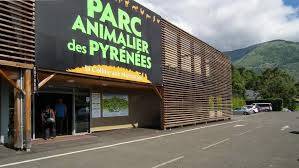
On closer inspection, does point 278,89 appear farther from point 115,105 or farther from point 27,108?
point 27,108

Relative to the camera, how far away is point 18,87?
13773 mm

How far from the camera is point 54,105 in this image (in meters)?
19.2

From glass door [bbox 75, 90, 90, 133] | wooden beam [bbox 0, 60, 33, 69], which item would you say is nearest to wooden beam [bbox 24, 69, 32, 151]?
wooden beam [bbox 0, 60, 33, 69]

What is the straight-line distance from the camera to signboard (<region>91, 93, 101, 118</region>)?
2214cm

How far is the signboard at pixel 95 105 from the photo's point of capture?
22.1 meters

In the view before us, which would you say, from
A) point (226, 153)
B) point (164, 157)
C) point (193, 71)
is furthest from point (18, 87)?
point (193, 71)

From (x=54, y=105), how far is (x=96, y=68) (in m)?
2.80

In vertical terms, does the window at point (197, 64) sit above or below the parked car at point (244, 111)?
above

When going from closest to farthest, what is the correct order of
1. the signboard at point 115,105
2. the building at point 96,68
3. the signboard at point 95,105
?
the building at point 96,68, the signboard at point 95,105, the signboard at point 115,105

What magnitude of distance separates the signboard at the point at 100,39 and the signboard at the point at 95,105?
243 cm

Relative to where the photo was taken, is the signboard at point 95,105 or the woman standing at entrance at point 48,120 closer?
the woman standing at entrance at point 48,120

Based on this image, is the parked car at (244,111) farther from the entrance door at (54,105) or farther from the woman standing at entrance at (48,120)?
the woman standing at entrance at (48,120)

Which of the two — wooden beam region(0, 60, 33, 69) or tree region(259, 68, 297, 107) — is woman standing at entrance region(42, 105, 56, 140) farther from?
tree region(259, 68, 297, 107)

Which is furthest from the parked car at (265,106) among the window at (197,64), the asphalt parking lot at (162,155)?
the asphalt parking lot at (162,155)
